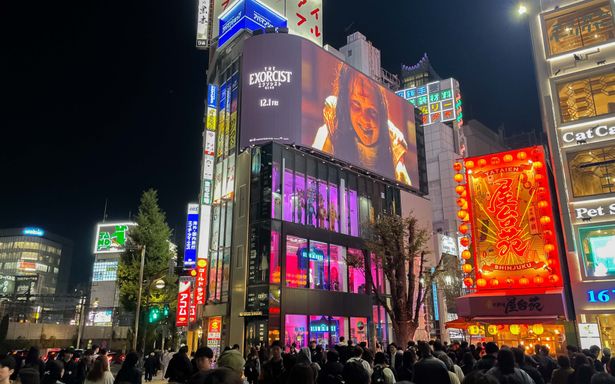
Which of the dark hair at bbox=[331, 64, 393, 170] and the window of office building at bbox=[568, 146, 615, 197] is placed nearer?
the window of office building at bbox=[568, 146, 615, 197]

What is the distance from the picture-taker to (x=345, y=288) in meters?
34.4

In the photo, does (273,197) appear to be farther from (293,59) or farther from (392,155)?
(392,155)

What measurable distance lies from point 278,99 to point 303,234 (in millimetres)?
10422

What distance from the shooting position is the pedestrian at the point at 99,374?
7051 millimetres

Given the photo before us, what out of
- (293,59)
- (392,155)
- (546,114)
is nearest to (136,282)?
(293,59)

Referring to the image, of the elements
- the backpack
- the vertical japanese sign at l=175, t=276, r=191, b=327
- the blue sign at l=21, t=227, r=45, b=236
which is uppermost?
the blue sign at l=21, t=227, r=45, b=236

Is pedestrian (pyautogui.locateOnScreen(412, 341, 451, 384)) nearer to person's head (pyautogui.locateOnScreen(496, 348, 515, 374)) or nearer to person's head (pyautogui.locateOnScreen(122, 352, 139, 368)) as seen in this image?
person's head (pyautogui.locateOnScreen(496, 348, 515, 374))

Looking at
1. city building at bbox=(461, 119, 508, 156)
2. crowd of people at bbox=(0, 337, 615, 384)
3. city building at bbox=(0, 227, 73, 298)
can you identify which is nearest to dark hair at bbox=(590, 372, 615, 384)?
crowd of people at bbox=(0, 337, 615, 384)

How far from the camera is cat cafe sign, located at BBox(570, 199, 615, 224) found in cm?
1552

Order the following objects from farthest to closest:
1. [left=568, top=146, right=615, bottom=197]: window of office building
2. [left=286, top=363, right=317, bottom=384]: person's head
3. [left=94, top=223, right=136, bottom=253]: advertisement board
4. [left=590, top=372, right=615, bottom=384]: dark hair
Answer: [left=94, top=223, right=136, bottom=253]: advertisement board → [left=568, top=146, right=615, bottom=197]: window of office building → [left=590, top=372, right=615, bottom=384]: dark hair → [left=286, top=363, right=317, bottom=384]: person's head

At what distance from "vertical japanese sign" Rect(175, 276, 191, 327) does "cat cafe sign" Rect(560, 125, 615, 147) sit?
2511 centimetres

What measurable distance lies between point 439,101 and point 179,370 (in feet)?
248

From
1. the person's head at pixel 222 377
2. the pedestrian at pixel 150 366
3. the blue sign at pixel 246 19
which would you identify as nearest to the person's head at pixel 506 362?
the person's head at pixel 222 377

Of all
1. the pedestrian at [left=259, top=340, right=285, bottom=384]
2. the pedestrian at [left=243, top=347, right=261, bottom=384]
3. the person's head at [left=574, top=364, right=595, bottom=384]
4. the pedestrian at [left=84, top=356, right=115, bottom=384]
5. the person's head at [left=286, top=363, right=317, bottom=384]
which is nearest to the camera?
the person's head at [left=286, top=363, right=317, bottom=384]
